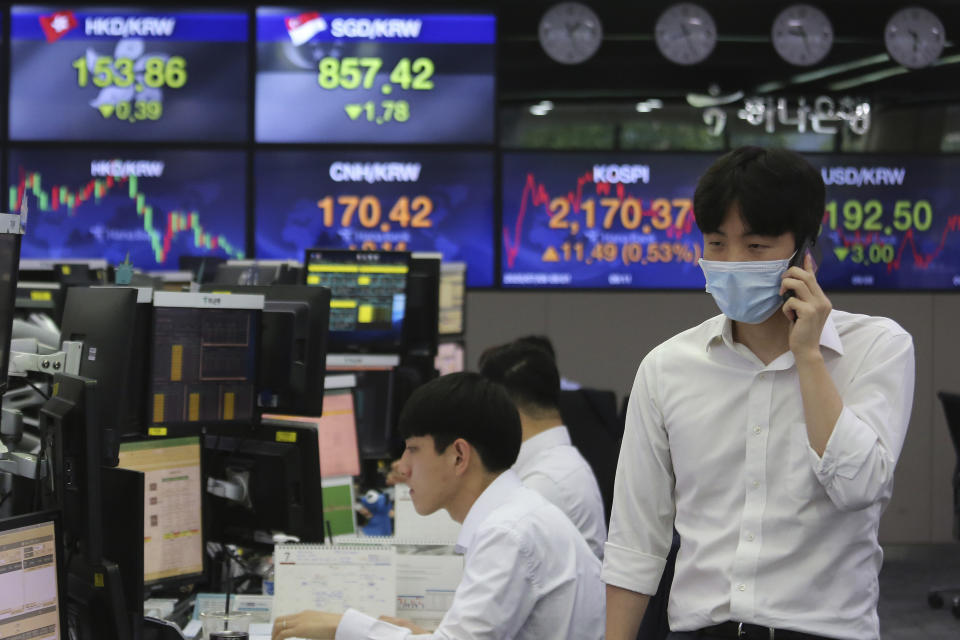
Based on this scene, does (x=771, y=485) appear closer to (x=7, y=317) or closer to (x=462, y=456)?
(x=462, y=456)

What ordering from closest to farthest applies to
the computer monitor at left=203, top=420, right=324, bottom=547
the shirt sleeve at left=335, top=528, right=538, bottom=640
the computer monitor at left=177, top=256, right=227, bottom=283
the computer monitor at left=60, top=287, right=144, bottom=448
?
the shirt sleeve at left=335, top=528, right=538, bottom=640 → the computer monitor at left=60, top=287, right=144, bottom=448 → the computer monitor at left=203, top=420, right=324, bottom=547 → the computer monitor at left=177, top=256, right=227, bottom=283

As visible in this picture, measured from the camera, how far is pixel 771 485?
1600 mm

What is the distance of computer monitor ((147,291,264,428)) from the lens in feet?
9.20

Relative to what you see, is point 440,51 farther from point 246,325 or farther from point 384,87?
point 246,325

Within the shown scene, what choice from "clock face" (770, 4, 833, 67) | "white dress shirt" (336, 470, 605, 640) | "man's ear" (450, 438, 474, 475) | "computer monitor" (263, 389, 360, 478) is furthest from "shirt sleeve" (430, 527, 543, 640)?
"clock face" (770, 4, 833, 67)

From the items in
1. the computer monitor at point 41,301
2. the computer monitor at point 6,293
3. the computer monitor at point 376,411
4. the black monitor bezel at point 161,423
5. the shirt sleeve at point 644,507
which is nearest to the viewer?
the shirt sleeve at point 644,507

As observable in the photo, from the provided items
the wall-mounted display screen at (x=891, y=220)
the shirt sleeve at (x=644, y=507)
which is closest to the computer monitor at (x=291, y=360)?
the shirt sleeve at (x=644, y=507)

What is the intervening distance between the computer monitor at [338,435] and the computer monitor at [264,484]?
0.67 metres

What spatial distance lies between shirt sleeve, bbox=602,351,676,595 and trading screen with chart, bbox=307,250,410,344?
3.03 m

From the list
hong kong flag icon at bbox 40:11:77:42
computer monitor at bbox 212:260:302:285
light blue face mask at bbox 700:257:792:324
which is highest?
hong kong flag icon at bbox 40:11:77:42

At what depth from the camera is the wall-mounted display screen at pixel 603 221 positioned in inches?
272

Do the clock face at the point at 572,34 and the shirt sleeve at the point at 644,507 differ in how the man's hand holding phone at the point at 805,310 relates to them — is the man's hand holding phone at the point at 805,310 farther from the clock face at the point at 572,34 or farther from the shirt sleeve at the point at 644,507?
the clock face at the point at 572,34

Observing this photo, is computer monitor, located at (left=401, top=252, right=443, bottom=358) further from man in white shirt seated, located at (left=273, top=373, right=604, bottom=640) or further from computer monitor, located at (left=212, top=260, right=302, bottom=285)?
man in white shirt seated, located at (left=273, top=373, right=604, bottom=640)

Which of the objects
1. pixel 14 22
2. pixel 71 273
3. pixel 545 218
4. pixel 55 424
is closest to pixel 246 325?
pixel 55 424
